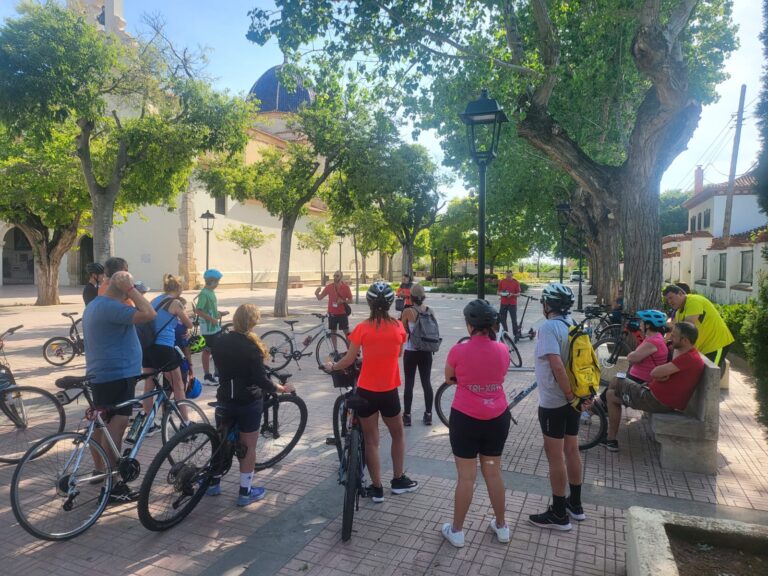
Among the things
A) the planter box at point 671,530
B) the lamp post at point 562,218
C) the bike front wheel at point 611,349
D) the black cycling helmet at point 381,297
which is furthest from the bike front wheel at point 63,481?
the lamp post at point 562,218

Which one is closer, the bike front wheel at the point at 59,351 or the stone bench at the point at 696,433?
the stone bench at the point at 696,433

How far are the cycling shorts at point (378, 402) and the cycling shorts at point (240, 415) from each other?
838 millimetres

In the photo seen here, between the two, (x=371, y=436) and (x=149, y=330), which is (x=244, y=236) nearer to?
(x=149, y=330)

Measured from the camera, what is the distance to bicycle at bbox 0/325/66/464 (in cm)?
496

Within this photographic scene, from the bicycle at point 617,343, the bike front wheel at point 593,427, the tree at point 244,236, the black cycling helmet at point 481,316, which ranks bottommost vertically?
the bike front wheel at point 593,427

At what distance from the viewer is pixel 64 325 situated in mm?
15492

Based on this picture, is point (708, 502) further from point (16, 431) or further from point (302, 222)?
point (302, 222)

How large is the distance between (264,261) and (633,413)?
36.5 metres

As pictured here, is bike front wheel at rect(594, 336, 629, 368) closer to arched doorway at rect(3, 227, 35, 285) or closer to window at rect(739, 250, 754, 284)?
window at rect(739, 250, 754, 284)

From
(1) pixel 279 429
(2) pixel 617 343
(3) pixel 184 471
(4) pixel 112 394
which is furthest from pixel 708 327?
(4) pixel 112 394

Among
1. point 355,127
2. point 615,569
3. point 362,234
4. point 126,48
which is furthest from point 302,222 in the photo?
point 615,569

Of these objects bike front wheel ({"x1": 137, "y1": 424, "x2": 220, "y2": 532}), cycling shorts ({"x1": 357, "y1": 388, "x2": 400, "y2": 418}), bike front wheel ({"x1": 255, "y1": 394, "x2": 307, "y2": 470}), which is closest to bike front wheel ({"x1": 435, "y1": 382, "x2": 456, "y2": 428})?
bike front wheel ({"x1": 255, "y1": 394, "x2": 307, "y2": 470})

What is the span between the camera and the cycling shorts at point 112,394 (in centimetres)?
412

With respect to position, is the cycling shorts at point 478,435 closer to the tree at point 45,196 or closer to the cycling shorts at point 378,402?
the cycling shorts at point 378,402
